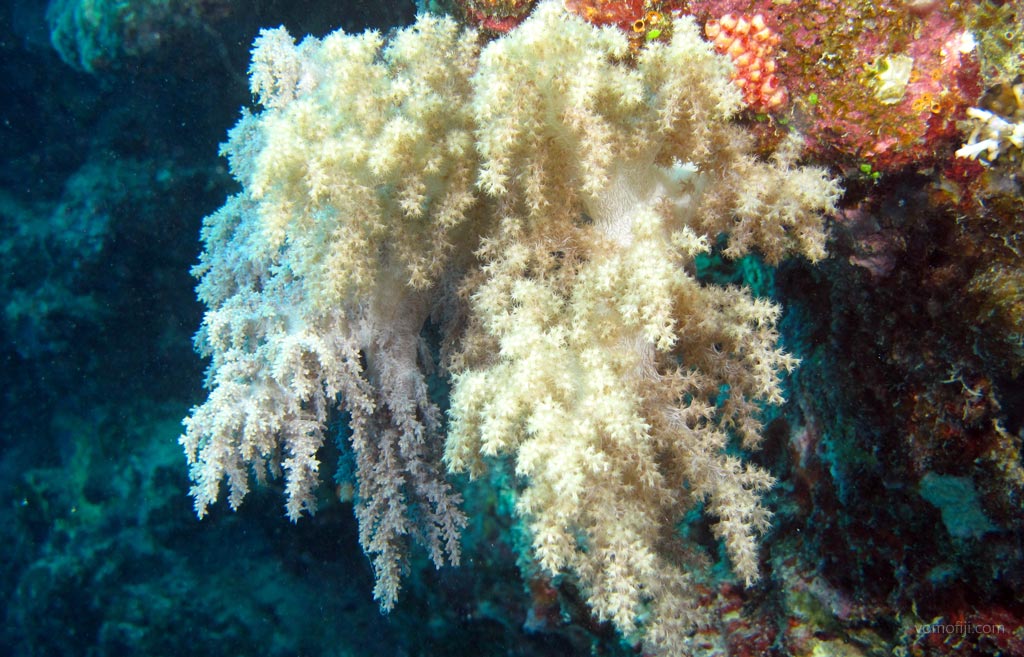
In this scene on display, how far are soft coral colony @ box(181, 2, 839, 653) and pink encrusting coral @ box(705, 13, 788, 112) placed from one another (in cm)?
10

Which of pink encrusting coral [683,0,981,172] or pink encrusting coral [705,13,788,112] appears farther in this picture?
pink encrusting coral [705,13,788,112]

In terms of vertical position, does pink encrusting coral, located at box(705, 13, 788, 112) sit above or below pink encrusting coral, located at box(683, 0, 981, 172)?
above

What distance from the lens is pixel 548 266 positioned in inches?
101

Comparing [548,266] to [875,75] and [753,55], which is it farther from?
[875,75]

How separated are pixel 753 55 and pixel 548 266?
1.25 m

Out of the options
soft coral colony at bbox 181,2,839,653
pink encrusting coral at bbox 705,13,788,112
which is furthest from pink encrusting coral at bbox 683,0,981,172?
soft coral colony at bbox 181,2,839,653

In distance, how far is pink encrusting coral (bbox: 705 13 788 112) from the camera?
2219 mm

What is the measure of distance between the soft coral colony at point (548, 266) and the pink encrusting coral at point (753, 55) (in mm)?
104

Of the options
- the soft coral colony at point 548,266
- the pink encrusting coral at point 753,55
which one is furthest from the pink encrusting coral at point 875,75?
the soft coral colony at point 548,266

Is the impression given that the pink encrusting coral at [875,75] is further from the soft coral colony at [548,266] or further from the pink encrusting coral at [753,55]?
the soft coral colony at [548,266]

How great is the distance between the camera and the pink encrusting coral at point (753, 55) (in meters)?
2.22

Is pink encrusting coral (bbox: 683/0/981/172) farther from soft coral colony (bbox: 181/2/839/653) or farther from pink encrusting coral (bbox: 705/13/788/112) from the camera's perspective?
soft coral colony (bbox: 181/2/839/653)

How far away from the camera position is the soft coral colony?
2.23 metres

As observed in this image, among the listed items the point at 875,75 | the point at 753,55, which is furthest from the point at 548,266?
the point at 875,75
